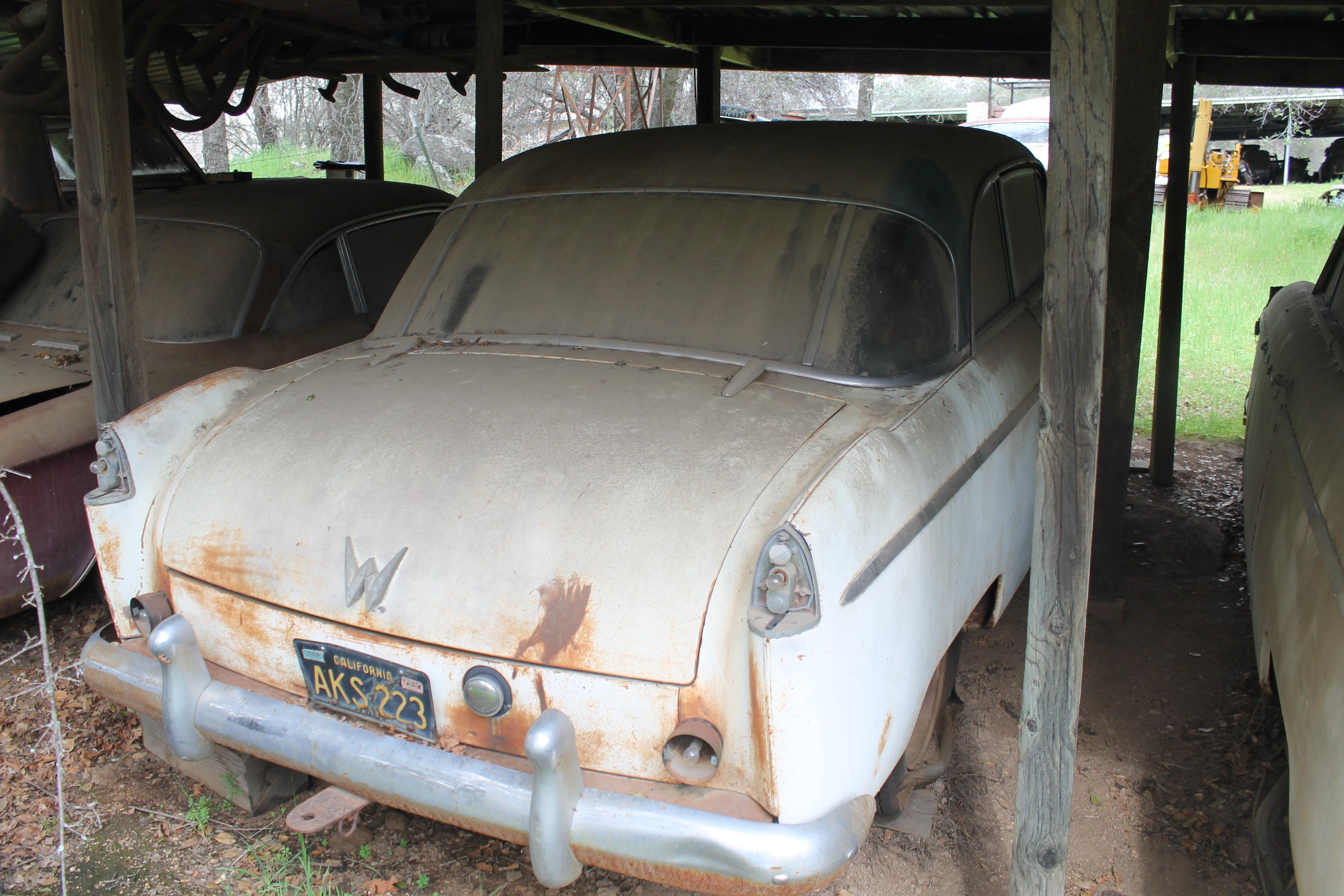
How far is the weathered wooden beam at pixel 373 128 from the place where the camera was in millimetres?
8852

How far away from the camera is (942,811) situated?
302 centimetres

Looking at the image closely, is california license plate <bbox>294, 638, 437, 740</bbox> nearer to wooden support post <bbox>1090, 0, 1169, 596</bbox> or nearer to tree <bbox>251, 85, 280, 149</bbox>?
wooden support post <bbox>1090, 0, 1169, 596</bbox>

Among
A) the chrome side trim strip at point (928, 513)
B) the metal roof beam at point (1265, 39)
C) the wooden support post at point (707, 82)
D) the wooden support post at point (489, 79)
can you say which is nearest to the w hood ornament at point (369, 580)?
the chrome side trim strip at point (928, 513)

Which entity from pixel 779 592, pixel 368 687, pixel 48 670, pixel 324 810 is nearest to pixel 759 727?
pixel 779 592

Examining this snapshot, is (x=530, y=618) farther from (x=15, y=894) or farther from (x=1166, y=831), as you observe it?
(x=1166, y=831)

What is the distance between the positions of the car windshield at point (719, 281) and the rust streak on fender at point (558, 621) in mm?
1041

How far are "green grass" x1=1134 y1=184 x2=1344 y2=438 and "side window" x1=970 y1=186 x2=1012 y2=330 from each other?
2823 millimetres

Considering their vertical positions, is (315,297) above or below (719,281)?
below

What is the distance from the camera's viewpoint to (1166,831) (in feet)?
9.59

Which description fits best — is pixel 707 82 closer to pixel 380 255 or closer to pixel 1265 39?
pixel 380 255

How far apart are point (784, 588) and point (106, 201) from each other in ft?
9.62

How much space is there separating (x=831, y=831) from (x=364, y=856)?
149 centimetres

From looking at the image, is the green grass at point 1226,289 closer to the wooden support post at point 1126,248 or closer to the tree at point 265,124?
the wooden support post at point 1126,248

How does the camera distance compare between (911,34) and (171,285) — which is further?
A: (911,34)
